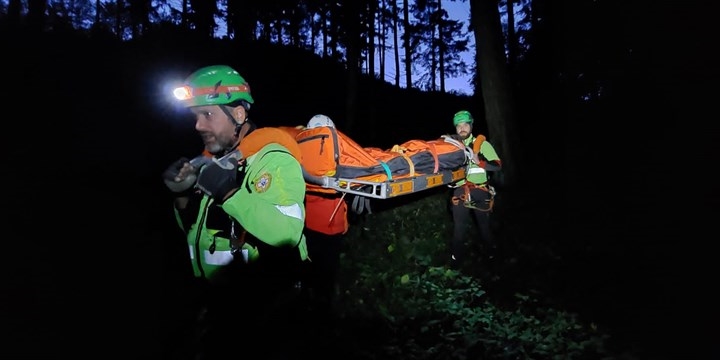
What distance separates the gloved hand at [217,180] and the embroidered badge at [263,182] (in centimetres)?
13

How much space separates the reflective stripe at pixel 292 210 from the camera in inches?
103

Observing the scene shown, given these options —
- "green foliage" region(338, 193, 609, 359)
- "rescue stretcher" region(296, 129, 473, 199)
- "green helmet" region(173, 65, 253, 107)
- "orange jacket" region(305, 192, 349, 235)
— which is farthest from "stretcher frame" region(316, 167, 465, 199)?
"green foliage" region(338, 193, 609, 359)

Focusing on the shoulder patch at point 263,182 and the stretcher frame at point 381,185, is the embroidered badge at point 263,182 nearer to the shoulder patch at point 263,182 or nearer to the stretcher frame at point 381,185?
the shoulder patch at point 263,182

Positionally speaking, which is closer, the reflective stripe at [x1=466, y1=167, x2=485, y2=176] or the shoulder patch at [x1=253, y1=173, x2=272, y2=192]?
the shoulder patch at [x1=253, y1=173, x2=272, y2=192]

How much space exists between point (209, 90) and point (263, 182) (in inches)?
29.7

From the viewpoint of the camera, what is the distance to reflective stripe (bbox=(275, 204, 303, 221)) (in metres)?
2.62

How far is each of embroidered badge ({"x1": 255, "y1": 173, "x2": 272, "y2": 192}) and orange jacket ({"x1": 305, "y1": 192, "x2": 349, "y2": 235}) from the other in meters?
2.52

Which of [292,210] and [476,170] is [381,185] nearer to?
[292,210]

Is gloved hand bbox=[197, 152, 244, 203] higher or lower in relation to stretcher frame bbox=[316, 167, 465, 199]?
higher

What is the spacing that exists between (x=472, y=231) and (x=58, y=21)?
17168 millimetres


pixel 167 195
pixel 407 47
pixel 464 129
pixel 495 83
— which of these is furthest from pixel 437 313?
pixel 407 47

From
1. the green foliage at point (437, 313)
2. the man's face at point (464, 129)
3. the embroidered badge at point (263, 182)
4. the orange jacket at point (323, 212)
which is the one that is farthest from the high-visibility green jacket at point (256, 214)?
the man's face at point (464, 129)

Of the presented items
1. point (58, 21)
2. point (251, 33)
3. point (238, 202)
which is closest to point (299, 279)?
point (238, 202)

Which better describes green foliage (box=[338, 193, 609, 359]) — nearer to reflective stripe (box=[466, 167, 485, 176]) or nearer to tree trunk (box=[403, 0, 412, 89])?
reflective stripe (box=[466, 167, 485, 176])
